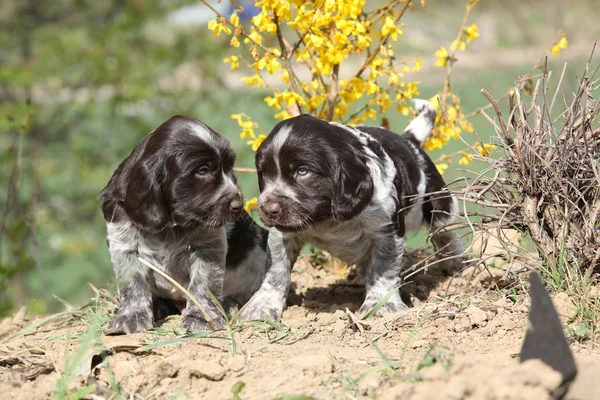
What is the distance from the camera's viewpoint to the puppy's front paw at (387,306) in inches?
181

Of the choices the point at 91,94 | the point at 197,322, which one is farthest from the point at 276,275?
the point at 91,94

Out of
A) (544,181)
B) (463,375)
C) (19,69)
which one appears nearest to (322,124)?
(544,181)

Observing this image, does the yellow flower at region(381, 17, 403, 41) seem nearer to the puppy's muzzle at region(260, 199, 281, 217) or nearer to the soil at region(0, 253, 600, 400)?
the puppy's muzzle at region(260, 199, 281, 217)

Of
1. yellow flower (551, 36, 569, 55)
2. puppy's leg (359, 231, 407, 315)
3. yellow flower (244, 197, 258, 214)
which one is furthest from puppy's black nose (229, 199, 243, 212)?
yellow flower (551, 36, 569, 55)

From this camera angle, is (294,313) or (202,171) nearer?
(202,171)

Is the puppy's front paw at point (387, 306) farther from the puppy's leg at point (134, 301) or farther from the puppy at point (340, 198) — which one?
the puppy's leg at point (134, 301)

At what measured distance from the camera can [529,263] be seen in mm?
4266

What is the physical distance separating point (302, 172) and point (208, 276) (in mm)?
866

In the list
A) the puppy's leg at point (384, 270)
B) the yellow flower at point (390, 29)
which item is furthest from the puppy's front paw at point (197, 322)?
the yellow flower at point (390, 29)

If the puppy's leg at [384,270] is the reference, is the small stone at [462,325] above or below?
below

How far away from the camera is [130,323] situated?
4270 millimetres

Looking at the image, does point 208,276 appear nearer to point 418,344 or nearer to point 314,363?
point 418,344

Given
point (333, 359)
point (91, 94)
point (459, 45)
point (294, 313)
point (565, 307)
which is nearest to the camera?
point (333, 359)

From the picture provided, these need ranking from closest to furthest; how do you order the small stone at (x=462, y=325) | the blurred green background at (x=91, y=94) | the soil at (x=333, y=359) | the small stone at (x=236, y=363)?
1. the soil at (x=333, y=359)
2. the small stone at (x=236, y=363)
3. the small stone at (x=462, y=325)
4. the blurred green background at (x=91, y=94)
